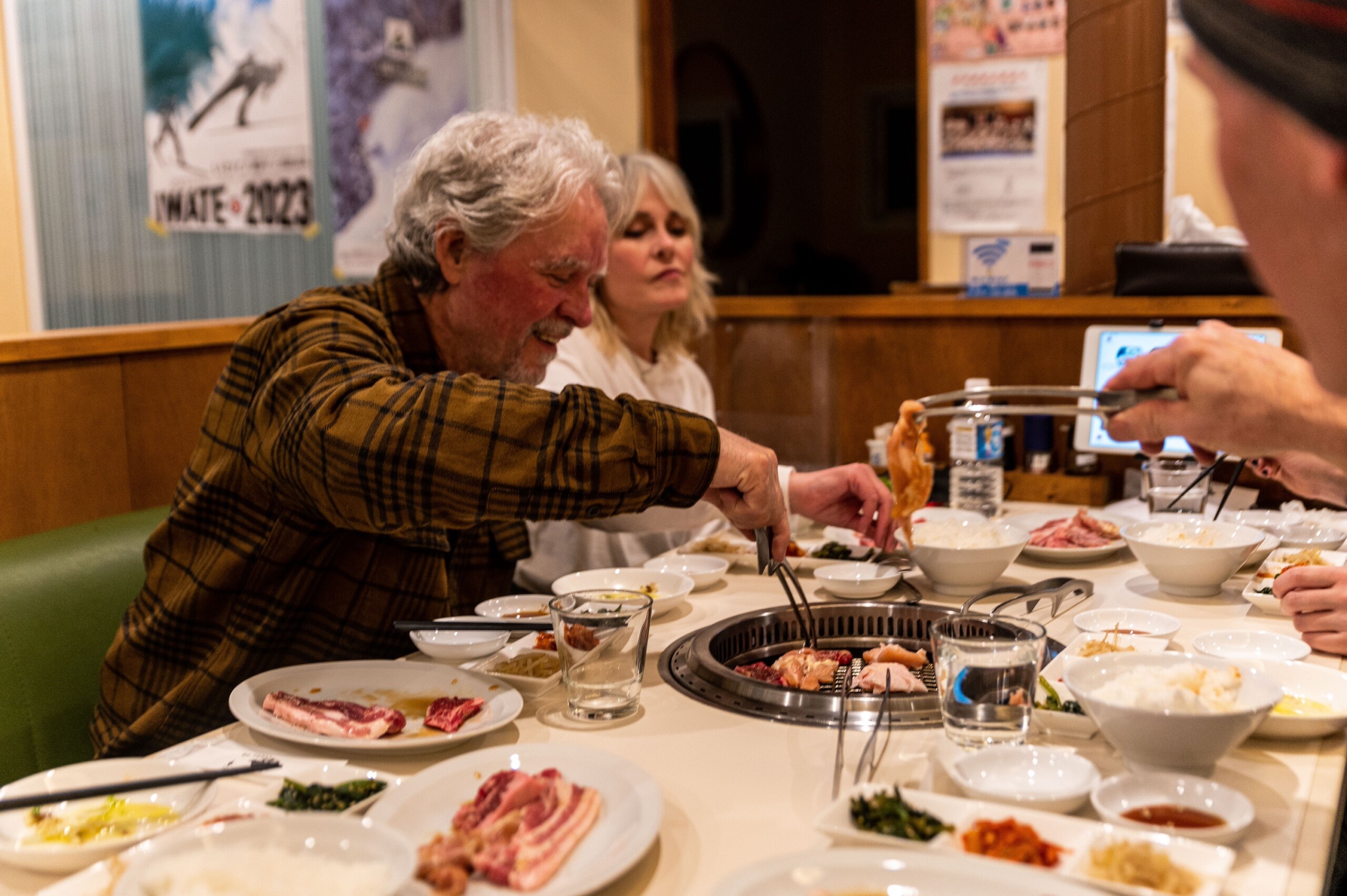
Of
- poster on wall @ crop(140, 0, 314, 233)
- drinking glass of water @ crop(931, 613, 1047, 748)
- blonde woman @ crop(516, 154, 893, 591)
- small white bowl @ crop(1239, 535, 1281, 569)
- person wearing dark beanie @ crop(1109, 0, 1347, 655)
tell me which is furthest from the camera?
poster on wall @ crop(140, 0, 314, 233)

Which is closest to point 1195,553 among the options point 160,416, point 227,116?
point 160,416

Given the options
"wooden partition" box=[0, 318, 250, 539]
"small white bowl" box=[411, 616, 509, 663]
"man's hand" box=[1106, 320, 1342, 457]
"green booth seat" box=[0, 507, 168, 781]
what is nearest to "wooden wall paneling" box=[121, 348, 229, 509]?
"wooden partition" box=[0, 318, 250, 539]

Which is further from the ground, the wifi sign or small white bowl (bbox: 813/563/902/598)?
the wifi sign

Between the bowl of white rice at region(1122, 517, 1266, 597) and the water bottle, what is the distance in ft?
2.14

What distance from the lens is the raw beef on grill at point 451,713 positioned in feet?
4.51

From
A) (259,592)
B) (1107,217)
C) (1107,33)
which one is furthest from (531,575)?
(1107,33)

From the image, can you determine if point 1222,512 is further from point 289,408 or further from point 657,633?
point 289,408

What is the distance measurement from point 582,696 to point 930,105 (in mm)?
4743

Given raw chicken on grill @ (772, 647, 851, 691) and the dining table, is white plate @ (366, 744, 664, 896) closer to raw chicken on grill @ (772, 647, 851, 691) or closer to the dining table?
the dining table

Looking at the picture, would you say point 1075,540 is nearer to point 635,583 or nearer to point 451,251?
point 635,583

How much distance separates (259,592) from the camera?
73.2 inches

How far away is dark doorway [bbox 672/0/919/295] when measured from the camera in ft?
21.4

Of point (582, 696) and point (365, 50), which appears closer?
point (582, 696)

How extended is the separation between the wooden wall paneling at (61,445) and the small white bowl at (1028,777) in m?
2.04
